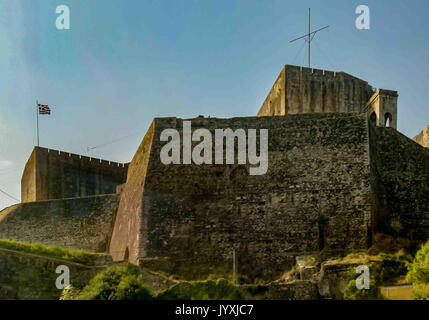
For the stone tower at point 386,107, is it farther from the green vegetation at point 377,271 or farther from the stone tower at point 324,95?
the green vegetation at point 377,271

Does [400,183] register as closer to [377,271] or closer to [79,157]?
[377,271]

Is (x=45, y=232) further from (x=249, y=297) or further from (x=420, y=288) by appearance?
(x=420, y=288)

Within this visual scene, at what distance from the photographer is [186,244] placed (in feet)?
84.5

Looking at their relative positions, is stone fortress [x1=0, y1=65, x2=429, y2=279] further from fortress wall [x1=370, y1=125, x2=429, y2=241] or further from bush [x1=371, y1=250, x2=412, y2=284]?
bush [x1=371, y1=250, x2=412, y2=284]

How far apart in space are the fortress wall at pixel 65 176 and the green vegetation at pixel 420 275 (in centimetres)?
2288

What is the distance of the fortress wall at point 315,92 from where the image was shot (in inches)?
1265

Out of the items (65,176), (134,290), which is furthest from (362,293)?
(65,176)

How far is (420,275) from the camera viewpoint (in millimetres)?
20156

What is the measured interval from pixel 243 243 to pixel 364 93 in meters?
12.4

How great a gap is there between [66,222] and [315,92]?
13.6 m

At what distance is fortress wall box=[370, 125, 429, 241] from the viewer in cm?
2622

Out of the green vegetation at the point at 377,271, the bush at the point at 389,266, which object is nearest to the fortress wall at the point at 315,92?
the green vegetation at the point at 377,271

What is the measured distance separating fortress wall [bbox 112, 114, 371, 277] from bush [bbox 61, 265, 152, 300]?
3817 mm

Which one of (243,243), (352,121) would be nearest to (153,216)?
(243,243)
